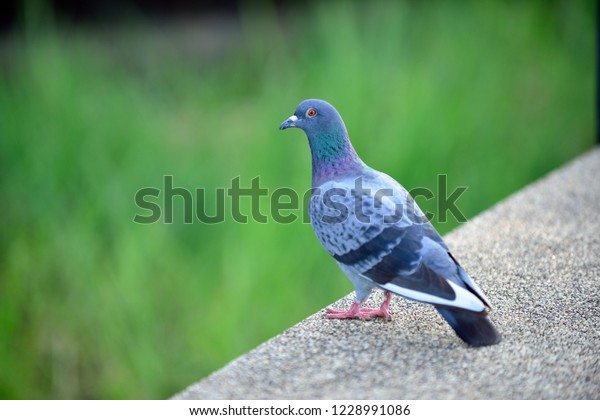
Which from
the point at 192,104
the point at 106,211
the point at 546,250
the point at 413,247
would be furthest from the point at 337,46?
the point at 413,247

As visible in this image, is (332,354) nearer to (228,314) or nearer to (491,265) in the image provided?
(491,265)

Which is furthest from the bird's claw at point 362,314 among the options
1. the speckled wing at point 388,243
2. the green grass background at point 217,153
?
the green grass background at point 217,153

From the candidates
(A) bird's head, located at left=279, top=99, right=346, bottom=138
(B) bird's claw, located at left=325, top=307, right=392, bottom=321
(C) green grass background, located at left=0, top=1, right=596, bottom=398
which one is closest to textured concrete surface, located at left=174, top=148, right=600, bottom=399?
(B) bird's claw, located at left=325, top=307, right=392, bottom=321

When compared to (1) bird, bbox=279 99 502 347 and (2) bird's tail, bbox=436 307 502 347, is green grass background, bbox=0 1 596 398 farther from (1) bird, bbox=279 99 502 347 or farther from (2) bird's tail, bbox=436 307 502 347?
(2) bird's tail, bbox=436 307 502 347

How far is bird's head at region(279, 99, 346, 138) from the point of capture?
243 cm

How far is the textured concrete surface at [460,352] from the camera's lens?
209 centimetres

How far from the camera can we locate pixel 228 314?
150 inches

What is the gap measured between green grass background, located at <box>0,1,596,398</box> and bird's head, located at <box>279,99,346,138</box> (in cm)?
158

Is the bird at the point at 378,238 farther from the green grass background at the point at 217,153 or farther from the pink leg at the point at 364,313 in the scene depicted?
the green grass background at the point at 217,153

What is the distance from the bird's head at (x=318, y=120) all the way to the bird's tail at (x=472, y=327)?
656 mm

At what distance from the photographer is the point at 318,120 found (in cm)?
244

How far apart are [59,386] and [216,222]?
1.18 m

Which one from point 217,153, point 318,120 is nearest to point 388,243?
point 318,120

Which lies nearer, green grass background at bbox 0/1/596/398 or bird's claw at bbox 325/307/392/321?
bird's claw at bbox 325/307/392/321
